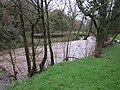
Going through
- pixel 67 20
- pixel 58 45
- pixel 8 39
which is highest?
pixel 67 20

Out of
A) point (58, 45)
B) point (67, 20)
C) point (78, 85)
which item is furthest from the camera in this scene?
point (58, 45)

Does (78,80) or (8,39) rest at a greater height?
(8,39)

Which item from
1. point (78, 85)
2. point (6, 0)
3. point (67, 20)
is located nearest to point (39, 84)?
point (78, 85)

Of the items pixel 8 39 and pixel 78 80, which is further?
pixel 8 39

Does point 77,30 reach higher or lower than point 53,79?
higher

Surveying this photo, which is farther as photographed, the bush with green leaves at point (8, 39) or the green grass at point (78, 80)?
the bush with green leaves at point (8, 39)

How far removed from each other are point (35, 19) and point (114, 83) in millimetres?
5260

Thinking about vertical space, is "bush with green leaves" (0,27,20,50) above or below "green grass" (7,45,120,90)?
above

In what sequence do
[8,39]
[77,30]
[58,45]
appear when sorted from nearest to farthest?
1. [8,39]
2. [77,30]
3. [58,45]

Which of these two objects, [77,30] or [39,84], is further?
[77,30]

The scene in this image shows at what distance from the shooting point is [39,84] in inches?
310

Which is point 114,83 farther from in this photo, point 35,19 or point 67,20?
point 67,20

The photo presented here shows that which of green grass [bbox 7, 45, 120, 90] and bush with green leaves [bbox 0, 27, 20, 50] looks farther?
bush with green leaves [bbox 0, 27, 20, 50]

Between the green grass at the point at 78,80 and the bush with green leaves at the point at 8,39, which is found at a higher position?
the bush with green leaves at the point at 8,39
